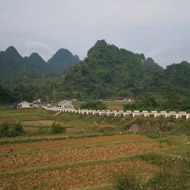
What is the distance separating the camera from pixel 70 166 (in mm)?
9320

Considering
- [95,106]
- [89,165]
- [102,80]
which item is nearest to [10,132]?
[89,165]

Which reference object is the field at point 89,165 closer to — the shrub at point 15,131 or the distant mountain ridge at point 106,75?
the shrub at point 15,131

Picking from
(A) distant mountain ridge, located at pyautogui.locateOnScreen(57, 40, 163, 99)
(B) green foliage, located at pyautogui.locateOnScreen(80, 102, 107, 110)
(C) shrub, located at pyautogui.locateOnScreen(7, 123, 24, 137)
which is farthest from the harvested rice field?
(A) distant mountain ridge, located at pyautogui.locateOnScreen(57, 40, 163, 99)

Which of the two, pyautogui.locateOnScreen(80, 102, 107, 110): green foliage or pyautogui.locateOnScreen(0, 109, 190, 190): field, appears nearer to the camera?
pyautogui.locateOnScreen(0, 109, 190, 190): field

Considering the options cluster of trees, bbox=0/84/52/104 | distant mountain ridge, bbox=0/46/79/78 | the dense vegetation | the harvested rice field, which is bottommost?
the harvested rice field

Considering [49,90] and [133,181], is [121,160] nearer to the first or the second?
[133,181]

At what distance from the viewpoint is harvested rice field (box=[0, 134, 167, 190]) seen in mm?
7645

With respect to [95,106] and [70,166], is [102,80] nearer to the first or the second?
[95,106]

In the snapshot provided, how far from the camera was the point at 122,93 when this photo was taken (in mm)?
77812

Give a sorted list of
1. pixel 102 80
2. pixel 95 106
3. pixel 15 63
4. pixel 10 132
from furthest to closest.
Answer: pixel 15 63
pixel 102 80
pixel 95 106
pixel 10 132

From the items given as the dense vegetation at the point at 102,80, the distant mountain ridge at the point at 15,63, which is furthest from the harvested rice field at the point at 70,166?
the distant mountain ridge at the point at 15,63

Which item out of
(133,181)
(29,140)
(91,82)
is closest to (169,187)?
(133,181)

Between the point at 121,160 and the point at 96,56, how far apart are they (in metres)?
93.4

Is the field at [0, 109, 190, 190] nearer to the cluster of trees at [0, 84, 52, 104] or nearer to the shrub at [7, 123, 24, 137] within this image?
the shrub at [7, 123, 24, 137]
